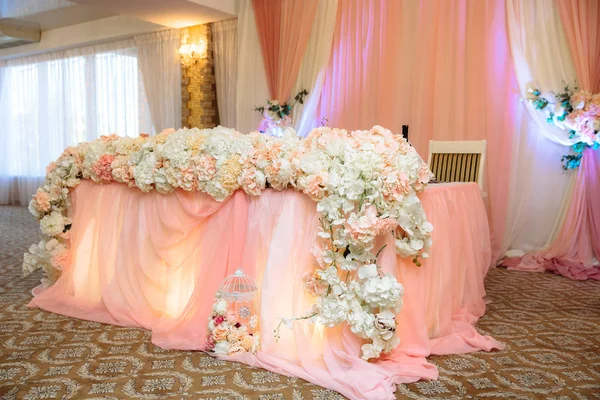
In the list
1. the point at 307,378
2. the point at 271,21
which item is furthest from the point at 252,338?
the point at 271,21

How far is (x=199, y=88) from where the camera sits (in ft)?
23.8

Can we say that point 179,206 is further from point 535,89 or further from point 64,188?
point 535,89

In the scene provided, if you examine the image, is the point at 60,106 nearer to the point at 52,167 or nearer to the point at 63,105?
the point at 63,105

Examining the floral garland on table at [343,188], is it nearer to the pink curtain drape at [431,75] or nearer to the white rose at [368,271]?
the white rose at [368,271]

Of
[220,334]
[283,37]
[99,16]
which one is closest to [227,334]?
[220,334]

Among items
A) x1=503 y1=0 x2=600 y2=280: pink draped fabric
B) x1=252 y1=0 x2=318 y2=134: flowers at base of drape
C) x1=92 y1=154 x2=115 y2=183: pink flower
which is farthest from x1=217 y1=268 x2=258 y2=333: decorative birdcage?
x1=252 y1=0 x2=318 y2=134: flowers at base of drape

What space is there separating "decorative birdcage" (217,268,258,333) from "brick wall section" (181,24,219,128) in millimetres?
4935

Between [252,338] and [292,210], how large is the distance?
0.67 meters

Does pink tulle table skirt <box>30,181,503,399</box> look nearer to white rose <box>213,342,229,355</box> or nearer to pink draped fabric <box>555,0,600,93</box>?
white rose <box>213,342,229,355</box>

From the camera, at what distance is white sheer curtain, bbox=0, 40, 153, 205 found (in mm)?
8633

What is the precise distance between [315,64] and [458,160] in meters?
2.38

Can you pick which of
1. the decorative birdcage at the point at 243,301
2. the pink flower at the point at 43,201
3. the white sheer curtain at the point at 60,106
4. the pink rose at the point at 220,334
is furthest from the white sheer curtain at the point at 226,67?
the pink rose at the point at 220,334

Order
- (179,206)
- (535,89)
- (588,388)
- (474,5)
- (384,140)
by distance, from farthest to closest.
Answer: (474,5), (535,89), (179,206), (384,140), (588,388)

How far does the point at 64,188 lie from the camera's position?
140 inches
